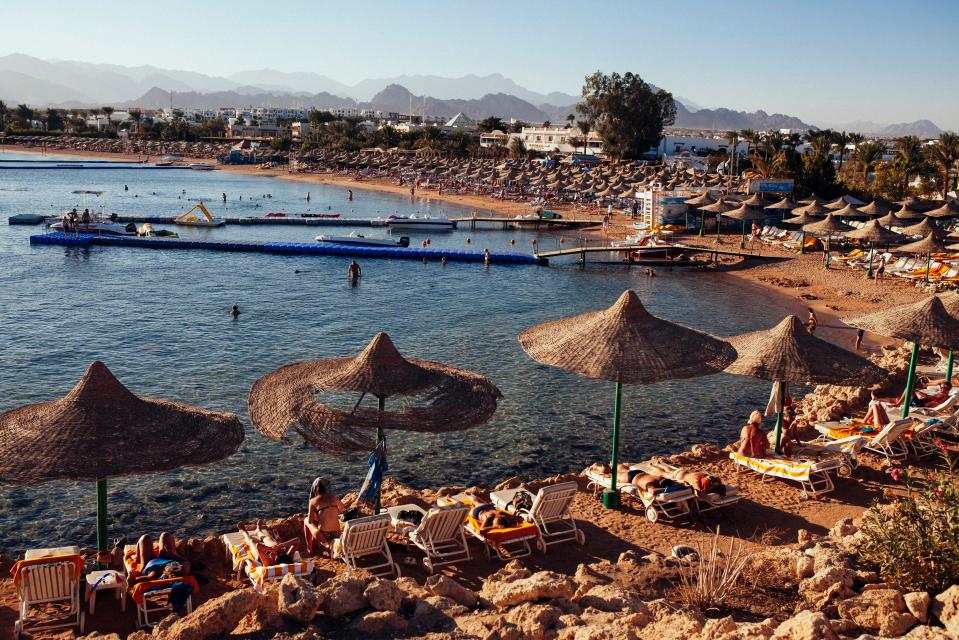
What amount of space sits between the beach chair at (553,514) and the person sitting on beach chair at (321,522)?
2222 mm

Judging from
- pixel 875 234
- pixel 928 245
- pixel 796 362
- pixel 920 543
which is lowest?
pixel 920 543

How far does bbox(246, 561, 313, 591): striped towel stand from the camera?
8164 mm

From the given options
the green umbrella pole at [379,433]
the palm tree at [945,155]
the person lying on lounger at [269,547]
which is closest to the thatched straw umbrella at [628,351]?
the green umbrella pole at [379,433]

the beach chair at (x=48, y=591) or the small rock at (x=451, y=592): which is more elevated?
the small rock at (x=451, y=592)

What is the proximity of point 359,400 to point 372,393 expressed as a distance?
0.37 metres

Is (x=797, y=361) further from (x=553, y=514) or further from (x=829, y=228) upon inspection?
(x=829, y=228)

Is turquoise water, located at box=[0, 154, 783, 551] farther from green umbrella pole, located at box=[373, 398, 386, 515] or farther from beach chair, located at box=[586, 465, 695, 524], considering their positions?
beach chair, located at box=[586, 465, 695, 524]

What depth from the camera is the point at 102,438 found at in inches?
326

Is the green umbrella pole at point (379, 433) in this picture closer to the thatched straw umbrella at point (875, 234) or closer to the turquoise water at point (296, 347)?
the turquoise water at point (296, 347)

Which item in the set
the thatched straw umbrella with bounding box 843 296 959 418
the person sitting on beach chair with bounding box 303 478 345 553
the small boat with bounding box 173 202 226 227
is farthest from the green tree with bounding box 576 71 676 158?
the person sitting on beach chair with bounding box 303 478 345 553

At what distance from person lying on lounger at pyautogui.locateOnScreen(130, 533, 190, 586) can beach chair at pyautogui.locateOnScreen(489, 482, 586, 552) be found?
3904 millimetres

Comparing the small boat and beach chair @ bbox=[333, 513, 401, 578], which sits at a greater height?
the small boat

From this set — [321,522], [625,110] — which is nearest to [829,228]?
[321,522]

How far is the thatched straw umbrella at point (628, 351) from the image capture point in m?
10.6
